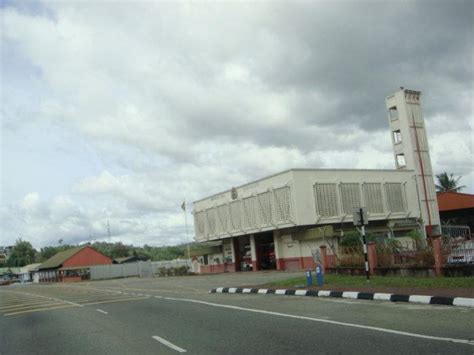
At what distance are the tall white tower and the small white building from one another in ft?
0.31

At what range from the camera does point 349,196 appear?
152 ft

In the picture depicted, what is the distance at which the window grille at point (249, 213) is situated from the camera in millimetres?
49059

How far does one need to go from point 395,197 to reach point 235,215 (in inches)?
616

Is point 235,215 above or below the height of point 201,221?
below

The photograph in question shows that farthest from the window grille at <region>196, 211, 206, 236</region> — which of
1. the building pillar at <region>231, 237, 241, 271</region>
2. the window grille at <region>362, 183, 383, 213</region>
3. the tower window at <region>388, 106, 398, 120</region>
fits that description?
the tower window at <region>388, 106, 398, 120</region>

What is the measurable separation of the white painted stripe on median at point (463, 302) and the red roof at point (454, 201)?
169 ft

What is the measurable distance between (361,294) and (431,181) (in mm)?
40676

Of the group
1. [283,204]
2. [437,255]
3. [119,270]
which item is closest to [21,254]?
[119,270]

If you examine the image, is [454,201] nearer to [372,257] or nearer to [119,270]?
[372,257]

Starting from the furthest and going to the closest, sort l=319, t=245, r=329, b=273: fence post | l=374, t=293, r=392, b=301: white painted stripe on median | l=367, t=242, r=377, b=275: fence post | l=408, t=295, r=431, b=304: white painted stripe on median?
1. l=319, t=245, r=329, b=273: fence post
2. l=367, t=242, r=377, b=275: fence post
3. l=374, t=293, r=392, b=301: white painted stripe on median
4. l=408, t=295, r=431, b=304: white painted stripe on median

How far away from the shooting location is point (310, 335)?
29.8 ft

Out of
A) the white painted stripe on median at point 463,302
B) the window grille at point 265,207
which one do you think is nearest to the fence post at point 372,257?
the white painted stripe on median at point 463,302

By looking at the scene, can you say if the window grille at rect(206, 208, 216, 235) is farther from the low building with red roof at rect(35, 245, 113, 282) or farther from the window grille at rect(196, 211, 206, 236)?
the low building with red roof at rect(35, 245, 113, 282)

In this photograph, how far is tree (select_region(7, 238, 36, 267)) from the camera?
141 meters
